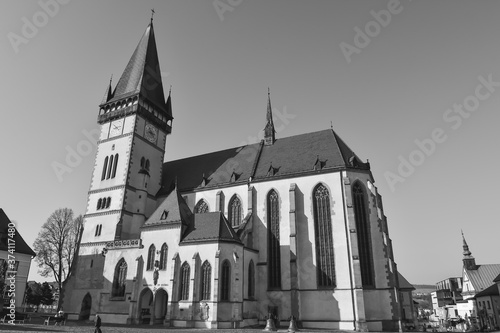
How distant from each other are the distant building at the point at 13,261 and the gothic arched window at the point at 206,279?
52.3 ft

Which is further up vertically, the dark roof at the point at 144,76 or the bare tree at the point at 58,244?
the dark roof at the point at 144,76

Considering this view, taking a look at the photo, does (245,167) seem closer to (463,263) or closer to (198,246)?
(198,246)

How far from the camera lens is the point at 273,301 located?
26828 millimetres

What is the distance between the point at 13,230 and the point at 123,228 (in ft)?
31.7

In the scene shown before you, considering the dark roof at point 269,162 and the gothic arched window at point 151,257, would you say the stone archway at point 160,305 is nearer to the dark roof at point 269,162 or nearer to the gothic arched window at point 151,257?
the gothic arched window at point 151,257

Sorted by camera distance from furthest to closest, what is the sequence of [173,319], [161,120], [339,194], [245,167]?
[161,120], [245,167], [339,194], [173,319]

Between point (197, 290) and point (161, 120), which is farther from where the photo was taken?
point (161, 120)

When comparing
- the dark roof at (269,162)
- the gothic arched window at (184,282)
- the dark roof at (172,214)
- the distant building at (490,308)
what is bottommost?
the distant building at (490,308)

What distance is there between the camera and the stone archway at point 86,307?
3009cm

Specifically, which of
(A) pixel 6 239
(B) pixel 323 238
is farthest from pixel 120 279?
(B) pixel 323 238

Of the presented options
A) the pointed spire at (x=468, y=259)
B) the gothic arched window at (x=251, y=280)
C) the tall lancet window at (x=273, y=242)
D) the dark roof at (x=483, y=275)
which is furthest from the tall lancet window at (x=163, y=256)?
the pointed spire at (x=468, y=259)

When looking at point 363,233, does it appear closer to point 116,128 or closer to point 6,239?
point 116,128

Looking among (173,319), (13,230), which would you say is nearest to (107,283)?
(173,319)

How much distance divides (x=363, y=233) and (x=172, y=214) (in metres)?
15.9
